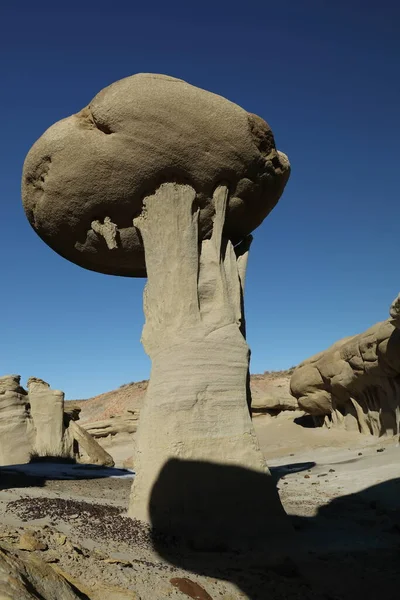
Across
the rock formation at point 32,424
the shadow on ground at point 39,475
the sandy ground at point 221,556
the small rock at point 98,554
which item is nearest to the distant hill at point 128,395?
the rock formation at point 32,424

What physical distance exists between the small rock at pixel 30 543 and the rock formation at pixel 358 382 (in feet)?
33.2

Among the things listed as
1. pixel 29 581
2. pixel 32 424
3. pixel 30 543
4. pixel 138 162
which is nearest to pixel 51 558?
pixel 30 543

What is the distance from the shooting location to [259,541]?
582 cm

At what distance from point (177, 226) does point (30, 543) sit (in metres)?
4.43

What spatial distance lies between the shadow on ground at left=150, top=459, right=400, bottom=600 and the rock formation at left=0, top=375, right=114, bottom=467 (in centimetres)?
1020

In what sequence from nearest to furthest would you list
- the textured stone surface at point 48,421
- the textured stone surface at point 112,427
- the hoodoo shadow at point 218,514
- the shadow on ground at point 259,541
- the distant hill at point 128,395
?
the shadow on ground at point 259,541 < the hoodoo shadow at point 218,514 < the textured stone surface at point 48,421 < the textured stone surface at point 112,427 < the distant hill at point 128,395

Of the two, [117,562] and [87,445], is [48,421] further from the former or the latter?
[117,562]

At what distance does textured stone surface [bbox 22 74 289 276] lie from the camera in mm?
6523

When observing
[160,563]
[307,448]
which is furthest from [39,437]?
[160,563]

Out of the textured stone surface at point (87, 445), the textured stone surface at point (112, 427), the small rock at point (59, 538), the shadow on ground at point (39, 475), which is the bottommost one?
the small rock at point (59, 538)

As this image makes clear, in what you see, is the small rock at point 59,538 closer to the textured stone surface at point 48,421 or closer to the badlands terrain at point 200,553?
the badlands terrain at point 200,553

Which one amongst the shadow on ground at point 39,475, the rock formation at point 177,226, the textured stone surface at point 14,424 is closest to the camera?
the rock formation at point 177,226

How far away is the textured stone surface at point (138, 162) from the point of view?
652 cm

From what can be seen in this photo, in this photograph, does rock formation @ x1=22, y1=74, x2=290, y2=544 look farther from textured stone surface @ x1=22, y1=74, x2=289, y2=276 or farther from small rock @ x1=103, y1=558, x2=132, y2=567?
small rock @ x1=103, y1=558, x2=132, y2=567
